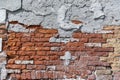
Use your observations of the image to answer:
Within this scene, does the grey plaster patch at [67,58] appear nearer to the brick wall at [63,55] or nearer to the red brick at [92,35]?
the brick wall at [63,55]

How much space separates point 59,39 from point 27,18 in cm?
44

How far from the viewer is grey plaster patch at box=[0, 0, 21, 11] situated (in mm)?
3615

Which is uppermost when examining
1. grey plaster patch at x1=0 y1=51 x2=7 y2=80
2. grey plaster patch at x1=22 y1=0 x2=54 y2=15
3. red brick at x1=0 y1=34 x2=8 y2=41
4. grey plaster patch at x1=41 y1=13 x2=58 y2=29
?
grey plaster patch at x1=22 y1=0 x2=54 y2=15

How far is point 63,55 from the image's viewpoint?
11.7 ft

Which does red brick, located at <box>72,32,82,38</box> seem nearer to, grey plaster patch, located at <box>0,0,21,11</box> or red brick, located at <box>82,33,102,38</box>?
red brick, located at <box>82,33,102,38</box>

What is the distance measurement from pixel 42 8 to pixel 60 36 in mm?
381

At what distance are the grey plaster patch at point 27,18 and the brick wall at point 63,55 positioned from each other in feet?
0.30

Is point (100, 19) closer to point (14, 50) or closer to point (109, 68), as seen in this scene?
point (109, 68)

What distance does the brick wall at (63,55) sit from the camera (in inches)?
138

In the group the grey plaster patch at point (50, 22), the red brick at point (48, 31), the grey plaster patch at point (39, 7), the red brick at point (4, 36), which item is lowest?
the red brick at point (4, 36)

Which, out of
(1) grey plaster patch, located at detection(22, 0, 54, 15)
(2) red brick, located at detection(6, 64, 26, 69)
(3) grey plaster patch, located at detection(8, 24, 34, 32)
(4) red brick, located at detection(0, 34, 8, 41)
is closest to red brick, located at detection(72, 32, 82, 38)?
(1) grey plaster patch, located at detection(22, 0, 54, 15)

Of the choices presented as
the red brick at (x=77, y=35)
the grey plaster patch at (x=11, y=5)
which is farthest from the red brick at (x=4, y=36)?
the red brick at (x=77, y=35)

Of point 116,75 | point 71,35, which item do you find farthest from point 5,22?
point 116,75

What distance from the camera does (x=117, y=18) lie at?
11.7 feet
